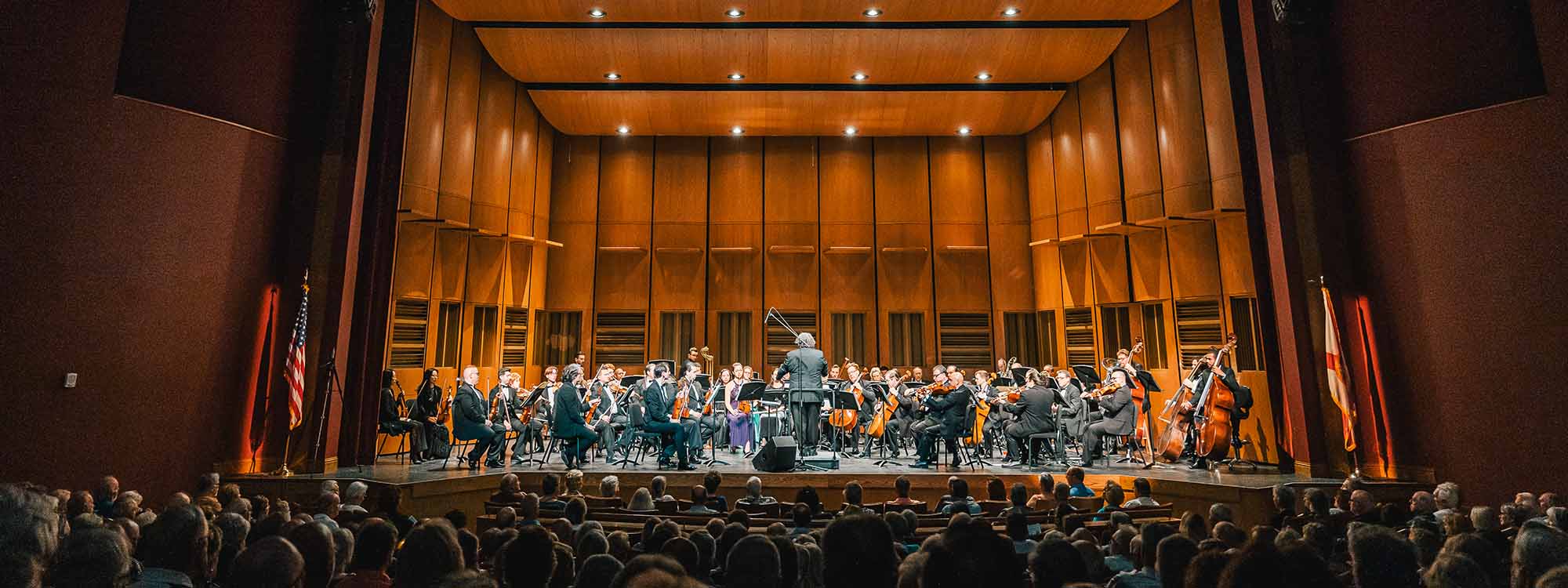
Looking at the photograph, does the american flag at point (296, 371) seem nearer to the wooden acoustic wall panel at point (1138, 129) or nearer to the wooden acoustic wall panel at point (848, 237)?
the wooden acoustic wall panel at point (848, 237)

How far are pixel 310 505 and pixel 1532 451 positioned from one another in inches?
413

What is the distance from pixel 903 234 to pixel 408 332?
337 inches

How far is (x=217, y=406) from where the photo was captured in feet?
23.2

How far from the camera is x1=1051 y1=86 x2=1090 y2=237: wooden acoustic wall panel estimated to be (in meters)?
12.4

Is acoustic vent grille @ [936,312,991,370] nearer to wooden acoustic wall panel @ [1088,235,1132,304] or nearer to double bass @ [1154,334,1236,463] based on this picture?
wooden acoustic wall panel @ [1088,235,1132,304]

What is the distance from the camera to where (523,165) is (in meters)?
12.8

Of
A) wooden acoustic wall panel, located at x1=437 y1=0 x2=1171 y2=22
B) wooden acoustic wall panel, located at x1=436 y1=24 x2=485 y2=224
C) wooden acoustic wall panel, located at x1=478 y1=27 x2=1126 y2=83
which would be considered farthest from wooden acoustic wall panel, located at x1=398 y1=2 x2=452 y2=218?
wooden acoustic wall panel, located at x1=478 y1=27 x2=1126 y2=83

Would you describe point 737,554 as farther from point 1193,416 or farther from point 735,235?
point 735,235

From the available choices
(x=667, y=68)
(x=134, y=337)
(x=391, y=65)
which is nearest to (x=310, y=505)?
(x=134, y=337)

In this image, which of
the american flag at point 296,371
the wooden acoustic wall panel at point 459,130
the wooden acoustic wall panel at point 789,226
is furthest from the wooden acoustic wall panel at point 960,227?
the american flag at point 296,371

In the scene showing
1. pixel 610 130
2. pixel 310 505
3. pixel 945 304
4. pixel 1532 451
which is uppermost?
pixel 610 130

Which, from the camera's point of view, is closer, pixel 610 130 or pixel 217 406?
pixel 217 406

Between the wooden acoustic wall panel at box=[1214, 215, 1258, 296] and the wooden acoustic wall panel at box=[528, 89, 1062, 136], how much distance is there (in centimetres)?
391

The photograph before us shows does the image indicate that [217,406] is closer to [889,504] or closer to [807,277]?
[889,504]
